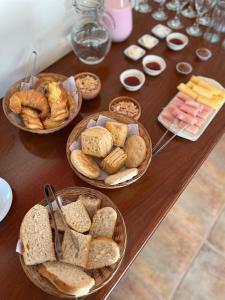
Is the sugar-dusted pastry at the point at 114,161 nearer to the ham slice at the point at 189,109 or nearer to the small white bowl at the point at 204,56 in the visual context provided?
the ham slice at the point at 189,109

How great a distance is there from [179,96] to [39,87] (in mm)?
400

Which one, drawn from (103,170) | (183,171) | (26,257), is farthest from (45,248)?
(183,171)

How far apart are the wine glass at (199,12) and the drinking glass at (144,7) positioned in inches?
6.8

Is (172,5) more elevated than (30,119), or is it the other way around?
(172,5)

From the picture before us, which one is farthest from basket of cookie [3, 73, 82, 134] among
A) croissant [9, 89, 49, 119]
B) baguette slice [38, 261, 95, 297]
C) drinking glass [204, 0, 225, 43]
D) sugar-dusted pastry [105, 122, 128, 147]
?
drinking glass [204, 0, 225, 43]

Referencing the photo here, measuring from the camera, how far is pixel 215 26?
102cm

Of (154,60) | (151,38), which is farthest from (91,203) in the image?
(151,38)

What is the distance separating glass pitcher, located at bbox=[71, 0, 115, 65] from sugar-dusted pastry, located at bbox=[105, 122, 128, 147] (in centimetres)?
32

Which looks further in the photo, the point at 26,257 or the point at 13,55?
the point at 13,55

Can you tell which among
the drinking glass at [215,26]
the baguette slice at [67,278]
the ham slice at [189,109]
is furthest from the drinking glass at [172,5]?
the baguette slice at [67,278]

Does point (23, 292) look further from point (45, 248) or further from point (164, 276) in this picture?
point (164, 276)

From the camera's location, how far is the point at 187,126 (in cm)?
78

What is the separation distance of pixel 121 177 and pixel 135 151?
84 millimetres

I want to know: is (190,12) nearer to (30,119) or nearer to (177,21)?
(177,21)
